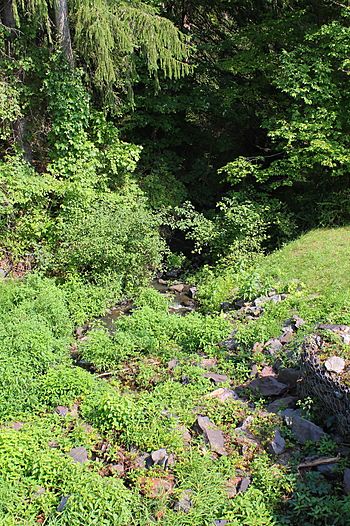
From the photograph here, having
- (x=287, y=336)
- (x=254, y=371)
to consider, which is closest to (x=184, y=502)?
(x=254, y=371)

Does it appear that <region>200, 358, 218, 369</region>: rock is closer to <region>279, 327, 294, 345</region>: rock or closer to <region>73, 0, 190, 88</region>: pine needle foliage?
<region>279, 327, 294, 345</region>: rock

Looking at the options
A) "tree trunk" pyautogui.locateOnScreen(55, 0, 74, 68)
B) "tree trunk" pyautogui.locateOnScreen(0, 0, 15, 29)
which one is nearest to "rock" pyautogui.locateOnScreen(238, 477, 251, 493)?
"tree trunk" pyautogui.locateOnScreen(55, 0, 74, 68)

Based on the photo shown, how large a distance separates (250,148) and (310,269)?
5.68 metres

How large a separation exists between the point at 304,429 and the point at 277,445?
1.04 feet

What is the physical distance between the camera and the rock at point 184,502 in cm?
388

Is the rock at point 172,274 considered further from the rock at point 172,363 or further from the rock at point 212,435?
the rock at point 212,435

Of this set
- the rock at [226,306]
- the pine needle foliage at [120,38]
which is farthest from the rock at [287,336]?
the pine needle foliage at [120,38]

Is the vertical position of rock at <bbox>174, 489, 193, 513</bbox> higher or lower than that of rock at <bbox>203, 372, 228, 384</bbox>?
lower

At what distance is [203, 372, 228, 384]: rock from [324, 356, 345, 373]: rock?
1472 millimetres

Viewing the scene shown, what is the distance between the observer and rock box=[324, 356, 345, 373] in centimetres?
451

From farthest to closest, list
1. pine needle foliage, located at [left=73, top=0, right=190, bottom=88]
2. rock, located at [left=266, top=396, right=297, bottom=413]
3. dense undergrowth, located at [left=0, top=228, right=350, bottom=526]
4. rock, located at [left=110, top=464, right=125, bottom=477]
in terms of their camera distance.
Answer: pine needle foliage, located at [left=73, top=0, right=190, bottom=88] → rock, located at [left=266, top=396, right=297, bottom=413] → rock, located at [left=110, top=464, right=125, bottom=477] → dense undergrowth, located at [left=0, top=228, right=350, bottom=526]

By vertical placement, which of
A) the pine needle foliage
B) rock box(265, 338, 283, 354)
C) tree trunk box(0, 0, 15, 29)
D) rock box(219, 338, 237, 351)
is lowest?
rock box(219, 338, 237, 351)

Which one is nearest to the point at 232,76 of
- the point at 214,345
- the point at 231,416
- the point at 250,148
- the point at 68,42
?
the point at 250,148

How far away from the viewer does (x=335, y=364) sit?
4551mm
